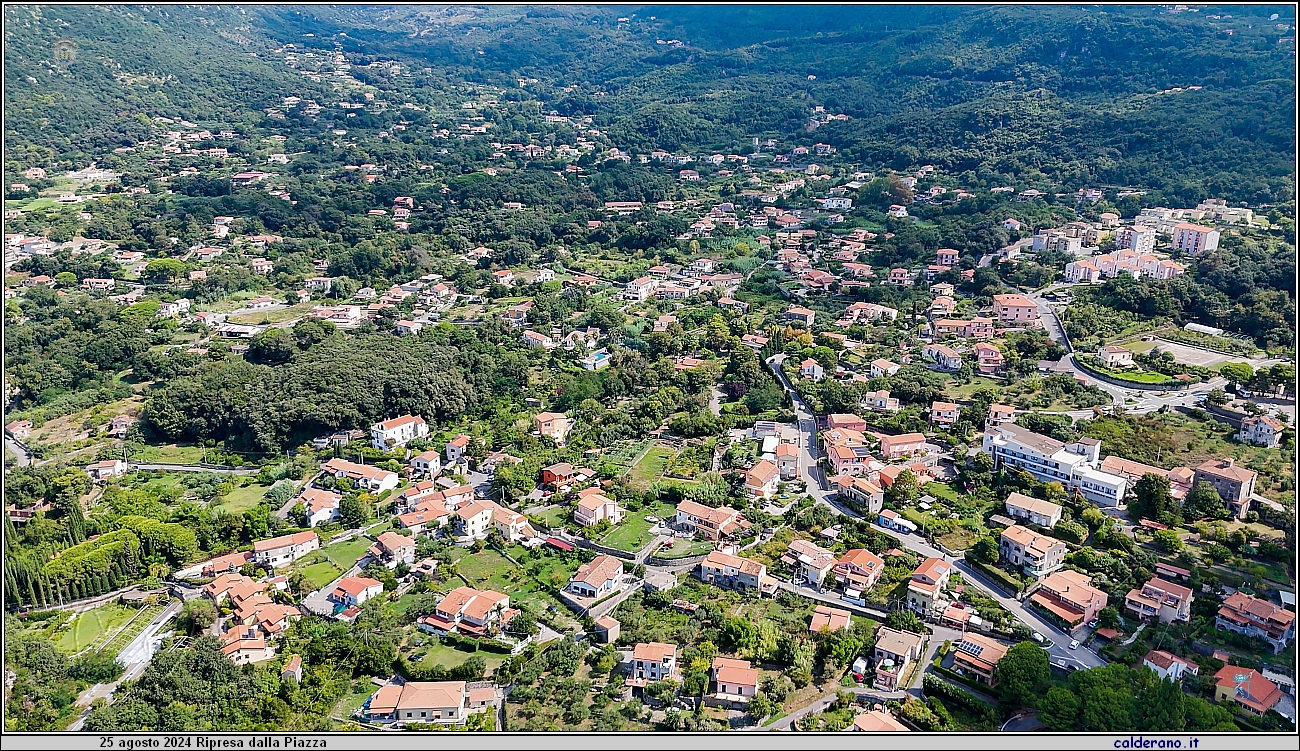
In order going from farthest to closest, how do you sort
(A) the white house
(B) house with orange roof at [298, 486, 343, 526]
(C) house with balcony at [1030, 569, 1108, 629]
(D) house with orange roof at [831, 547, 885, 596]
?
(A) the white house, (B) house with orange roof at [298, 486, 343, 526], (D) house with orange roof at [831, 547, 885, 596], (C) house with balcony at [1030, 569, 1108, 629]

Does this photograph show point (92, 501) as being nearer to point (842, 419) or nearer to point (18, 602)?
point (18, 602)

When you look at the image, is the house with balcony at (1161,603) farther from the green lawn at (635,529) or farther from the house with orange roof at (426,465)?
the house with orange roof at (426,465)

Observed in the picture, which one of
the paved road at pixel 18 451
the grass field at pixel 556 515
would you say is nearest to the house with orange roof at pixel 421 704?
the grass field at pixel 556 515

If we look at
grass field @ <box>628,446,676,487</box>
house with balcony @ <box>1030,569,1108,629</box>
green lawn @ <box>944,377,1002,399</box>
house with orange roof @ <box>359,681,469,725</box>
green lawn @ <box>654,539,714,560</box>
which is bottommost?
green lawn @ <box>944,377,1002,399</box>

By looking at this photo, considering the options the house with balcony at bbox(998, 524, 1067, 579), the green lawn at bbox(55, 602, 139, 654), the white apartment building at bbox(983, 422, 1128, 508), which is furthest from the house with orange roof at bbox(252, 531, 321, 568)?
the white apartment building at bbox(983, 422, 1128, 508)

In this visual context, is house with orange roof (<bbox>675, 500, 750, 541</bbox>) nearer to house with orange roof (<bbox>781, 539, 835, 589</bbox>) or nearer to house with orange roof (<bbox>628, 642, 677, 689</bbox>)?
house with orange roof (<bbox>781, 539, 835, 589</bbox>)

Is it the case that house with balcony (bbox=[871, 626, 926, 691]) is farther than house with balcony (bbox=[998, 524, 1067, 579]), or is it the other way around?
house with balcony (bbox=[998, 524, 1067, 579])

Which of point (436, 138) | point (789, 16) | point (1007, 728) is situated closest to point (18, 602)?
point (1007, 728)
